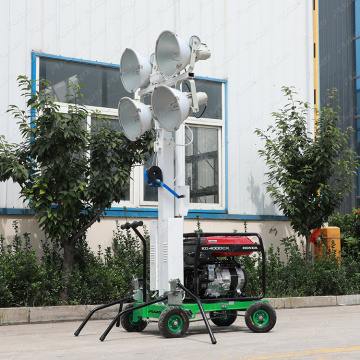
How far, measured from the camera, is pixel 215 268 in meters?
8.49

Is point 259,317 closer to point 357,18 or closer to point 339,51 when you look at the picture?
point 339,51

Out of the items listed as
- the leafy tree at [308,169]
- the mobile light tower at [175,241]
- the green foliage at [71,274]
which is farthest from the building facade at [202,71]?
the mobile light tower at [175,241]

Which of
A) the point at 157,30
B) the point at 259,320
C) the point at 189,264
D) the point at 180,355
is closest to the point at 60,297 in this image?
the point at 189,264

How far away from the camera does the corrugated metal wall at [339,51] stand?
28.6m

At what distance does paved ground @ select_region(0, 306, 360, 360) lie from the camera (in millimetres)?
6492

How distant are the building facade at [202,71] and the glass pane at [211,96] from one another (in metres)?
0.02

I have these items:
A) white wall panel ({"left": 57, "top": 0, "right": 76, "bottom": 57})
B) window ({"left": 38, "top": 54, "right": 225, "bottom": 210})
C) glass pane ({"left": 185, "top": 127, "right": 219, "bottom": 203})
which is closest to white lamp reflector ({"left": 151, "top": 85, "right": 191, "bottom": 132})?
window ({"left": 38, "top": 54, "right": 225, "bottom": 210})

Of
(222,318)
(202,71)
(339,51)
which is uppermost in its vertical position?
(339,51)

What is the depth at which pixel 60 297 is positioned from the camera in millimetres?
10656

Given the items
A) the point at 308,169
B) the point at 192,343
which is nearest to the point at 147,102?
the point at 308,169

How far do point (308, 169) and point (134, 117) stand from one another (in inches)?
236

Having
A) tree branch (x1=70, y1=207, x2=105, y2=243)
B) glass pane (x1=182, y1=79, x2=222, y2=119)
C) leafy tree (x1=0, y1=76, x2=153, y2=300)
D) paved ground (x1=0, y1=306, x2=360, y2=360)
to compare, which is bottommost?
paved ground (x1=0, y1=306, x2=360, y2=360)

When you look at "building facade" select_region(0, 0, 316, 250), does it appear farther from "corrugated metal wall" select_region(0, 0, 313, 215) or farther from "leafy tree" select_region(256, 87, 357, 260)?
"leafy tree" select_region(256, 87, 357, 260)

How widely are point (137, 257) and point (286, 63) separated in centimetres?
612
